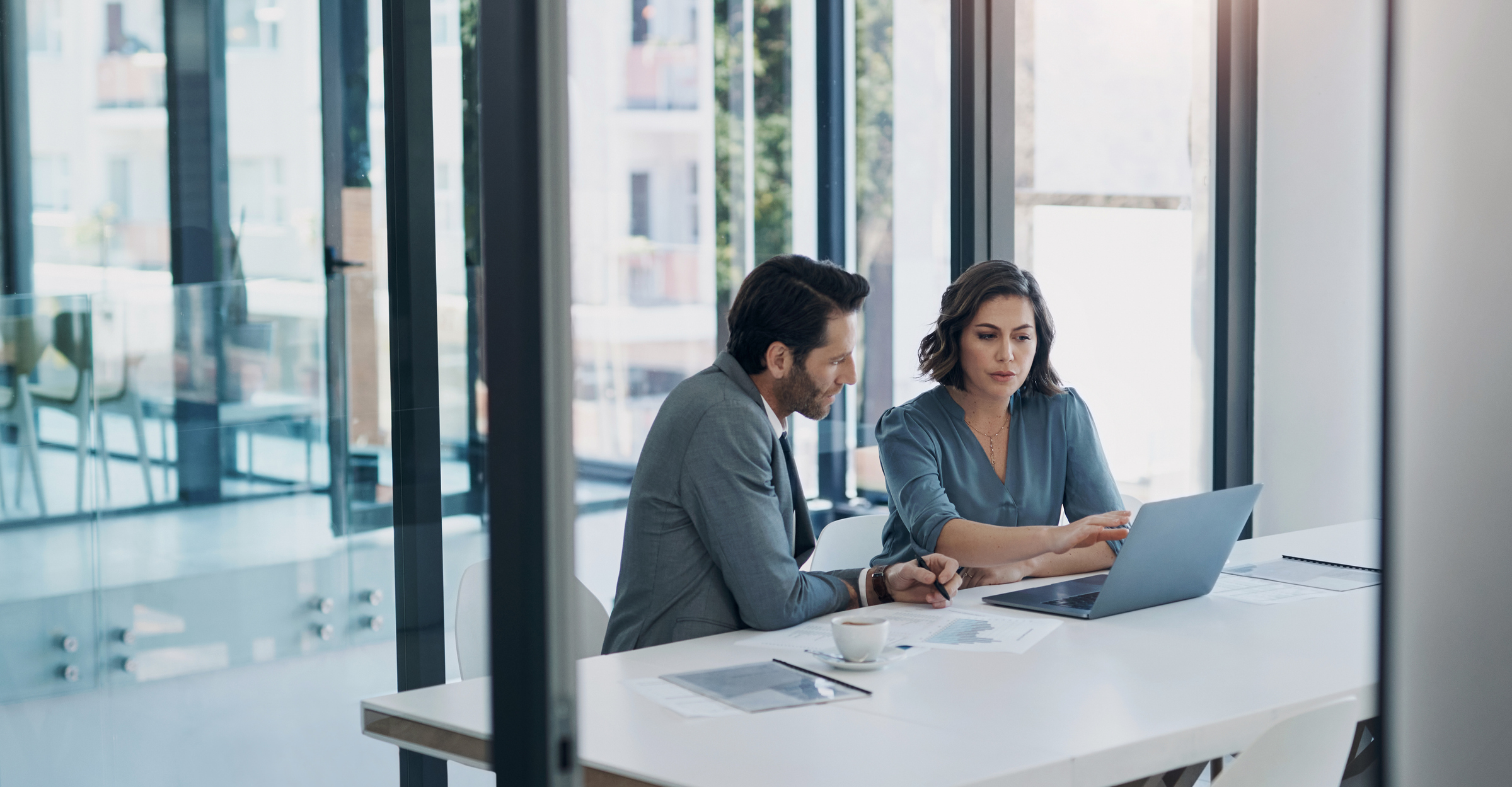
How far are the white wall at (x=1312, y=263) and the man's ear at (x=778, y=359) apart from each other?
2526mm

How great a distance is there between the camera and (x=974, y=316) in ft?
9.82

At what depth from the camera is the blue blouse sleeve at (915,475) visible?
9.05ft

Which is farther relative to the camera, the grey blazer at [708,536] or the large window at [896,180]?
the large window at [896,180]

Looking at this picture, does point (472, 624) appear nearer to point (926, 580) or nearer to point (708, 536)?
point (708, 536)

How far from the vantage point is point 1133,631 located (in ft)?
7.47

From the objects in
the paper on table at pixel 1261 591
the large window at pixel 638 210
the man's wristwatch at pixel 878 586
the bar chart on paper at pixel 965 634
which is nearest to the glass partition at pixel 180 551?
the large window at pixel 638 210

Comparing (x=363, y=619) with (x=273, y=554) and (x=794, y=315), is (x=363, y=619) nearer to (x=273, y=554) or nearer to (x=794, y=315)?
(x=273, y=554)

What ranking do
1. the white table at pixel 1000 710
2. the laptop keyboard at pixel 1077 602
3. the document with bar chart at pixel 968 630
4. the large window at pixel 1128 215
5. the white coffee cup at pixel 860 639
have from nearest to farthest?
the white table at pixel 1000 710 < the white coffee cup at pixel 860 639 < the document with bar chart at pixel 968 630 < the laptop keyboard at pixel 1077 602 < the large window at pixel 1128 215

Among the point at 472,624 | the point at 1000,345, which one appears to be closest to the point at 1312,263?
the point at 1000,345

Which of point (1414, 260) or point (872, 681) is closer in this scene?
point (1414, 260)

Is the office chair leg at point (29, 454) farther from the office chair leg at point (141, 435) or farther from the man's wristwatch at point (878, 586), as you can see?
the man's wristwatch at point (878, 586)

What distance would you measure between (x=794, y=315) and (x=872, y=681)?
0.87m

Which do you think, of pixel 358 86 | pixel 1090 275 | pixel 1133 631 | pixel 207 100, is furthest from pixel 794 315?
pixel 1090 275

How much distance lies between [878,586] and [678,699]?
74 centimetres
